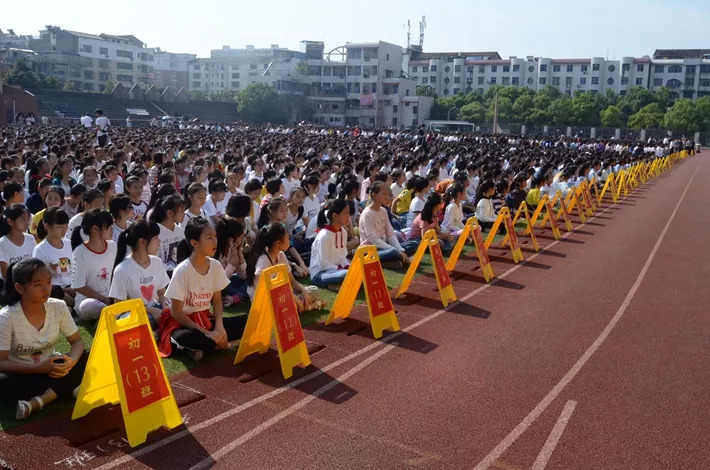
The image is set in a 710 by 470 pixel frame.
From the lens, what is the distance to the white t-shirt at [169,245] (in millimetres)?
8398

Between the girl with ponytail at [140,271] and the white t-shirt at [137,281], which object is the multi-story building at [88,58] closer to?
the girl with ponytail at [140,271]

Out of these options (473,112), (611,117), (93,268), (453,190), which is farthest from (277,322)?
(473,112)

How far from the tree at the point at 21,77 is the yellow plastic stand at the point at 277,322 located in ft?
213

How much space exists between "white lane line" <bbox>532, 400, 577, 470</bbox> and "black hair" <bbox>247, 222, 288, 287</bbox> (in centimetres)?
338

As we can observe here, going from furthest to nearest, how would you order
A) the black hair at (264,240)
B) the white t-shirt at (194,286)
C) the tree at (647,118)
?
the tree at (647,118) → the black hair at (264,240) → the white t-shirt at (194,286)

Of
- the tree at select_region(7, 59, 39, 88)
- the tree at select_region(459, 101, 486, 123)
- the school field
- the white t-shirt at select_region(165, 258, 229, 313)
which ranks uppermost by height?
the tree at select_region(7, 59, 39, 88)

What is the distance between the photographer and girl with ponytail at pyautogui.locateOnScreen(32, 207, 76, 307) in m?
7.43

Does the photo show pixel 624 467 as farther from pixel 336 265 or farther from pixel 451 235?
pixel 451 235

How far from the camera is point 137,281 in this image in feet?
21.7

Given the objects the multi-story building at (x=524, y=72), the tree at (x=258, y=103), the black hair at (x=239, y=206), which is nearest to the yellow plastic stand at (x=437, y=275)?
the black hair at (x=239, y=206)

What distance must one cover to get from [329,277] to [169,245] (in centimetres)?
218

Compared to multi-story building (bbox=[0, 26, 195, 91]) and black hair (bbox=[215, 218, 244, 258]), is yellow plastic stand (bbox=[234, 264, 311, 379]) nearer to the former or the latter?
black hair (bbox=[215, 218, 244, 258])

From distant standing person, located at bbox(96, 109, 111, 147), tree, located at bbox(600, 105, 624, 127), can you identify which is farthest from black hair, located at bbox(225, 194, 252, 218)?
Answer: tree, located at bbox(600, 105, 624, 127)

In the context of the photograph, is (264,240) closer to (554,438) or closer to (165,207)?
(165,207)
